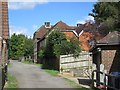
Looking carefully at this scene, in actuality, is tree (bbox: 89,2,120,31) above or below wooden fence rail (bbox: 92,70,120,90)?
above

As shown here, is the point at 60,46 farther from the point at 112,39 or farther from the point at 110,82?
the point at 110,82

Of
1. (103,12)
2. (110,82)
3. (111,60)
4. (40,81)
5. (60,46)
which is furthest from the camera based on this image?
(103,12)

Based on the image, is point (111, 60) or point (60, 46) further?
point (60, 46)

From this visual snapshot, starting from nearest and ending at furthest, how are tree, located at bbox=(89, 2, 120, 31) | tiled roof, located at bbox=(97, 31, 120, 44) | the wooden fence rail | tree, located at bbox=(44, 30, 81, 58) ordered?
the wooden fence rail < tiled roof, located at bbox=(97, 31, 120, 44) < tree, located at bbox=(44, 30, 81, 58) < tree, located at bbox=(89, 2, 120, 31)

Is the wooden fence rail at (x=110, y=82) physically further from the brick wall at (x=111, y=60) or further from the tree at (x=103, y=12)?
the tree at (x=103, y=12)

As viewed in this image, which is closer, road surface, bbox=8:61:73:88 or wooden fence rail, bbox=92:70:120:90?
wooden fence rail, bbox=92:70:120:90

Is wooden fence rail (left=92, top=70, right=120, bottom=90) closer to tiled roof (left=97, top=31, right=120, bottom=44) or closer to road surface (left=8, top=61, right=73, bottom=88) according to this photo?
road surface (left=8, top=61, right=73, bottom=88)

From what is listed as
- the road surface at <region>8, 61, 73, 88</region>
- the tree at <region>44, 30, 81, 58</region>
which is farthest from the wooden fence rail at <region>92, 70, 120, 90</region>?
the tree at <region>44, 30, 81, 58</region>

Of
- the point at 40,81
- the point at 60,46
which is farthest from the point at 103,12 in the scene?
the point at 40,81

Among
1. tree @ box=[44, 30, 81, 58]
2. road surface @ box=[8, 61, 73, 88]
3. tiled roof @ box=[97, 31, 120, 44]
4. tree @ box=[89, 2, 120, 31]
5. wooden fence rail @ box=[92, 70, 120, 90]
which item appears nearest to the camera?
wooden fence rail @ box=[92, 70, 120, 90]

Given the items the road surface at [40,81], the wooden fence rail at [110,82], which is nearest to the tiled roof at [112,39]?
the road surface at [40,81]

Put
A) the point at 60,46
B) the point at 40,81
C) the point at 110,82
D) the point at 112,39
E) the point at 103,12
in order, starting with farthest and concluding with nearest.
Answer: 1. the point at 103,12
2. the point at 60,46
3. the point at 40,81
4. the point at 112,39
5. the point at 110,82

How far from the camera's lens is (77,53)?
32.1 meters

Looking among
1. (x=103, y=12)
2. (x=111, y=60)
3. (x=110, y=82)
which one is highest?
(x=103, y=12)
